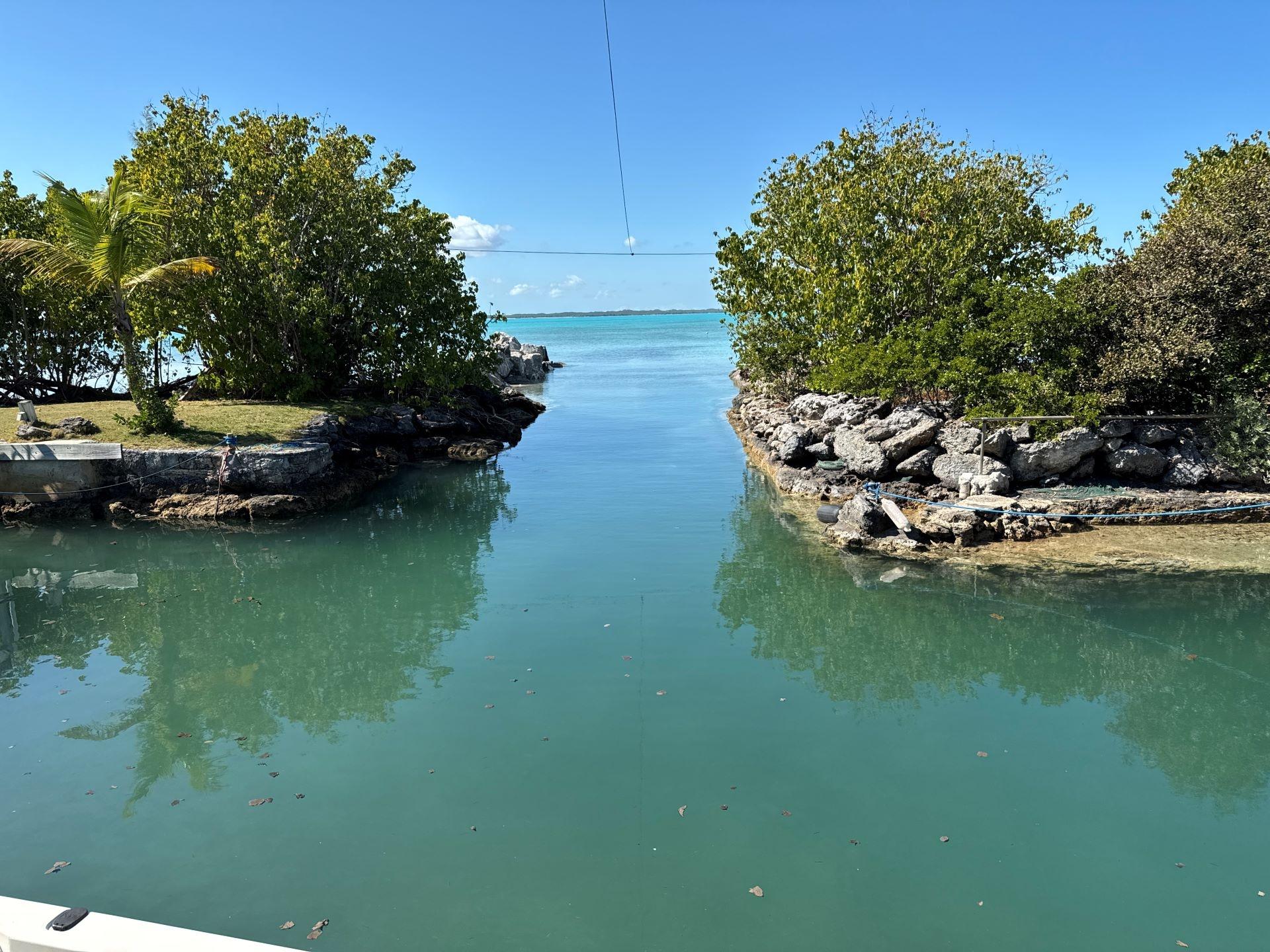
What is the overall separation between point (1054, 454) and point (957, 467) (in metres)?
1.89

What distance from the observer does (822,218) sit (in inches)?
959

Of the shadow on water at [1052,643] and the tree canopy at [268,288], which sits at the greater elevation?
the tree canopy at [268,288]

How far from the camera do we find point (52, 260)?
1702 centimetres

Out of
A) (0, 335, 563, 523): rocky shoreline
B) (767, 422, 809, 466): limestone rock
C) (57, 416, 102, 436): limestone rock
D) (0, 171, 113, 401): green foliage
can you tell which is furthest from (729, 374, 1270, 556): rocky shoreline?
(0, 171, 113, 401): green foliage

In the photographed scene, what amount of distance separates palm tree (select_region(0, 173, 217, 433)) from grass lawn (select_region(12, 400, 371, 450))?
82 cm

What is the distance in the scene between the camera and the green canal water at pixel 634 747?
6.18m

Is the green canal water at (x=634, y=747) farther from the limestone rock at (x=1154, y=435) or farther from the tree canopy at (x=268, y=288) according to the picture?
the tree canopy at (x=268, y=288)

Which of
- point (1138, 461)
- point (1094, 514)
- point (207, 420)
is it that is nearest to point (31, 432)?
point (207, 420)

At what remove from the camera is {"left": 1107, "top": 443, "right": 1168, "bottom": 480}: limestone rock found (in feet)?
53.3

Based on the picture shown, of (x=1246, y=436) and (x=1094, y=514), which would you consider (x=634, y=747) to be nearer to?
(x=1094, y=514)

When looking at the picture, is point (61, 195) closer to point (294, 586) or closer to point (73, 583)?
point (73, 583)

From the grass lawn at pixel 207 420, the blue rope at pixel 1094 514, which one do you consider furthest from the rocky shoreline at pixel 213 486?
the blue rope at pixel 1094 514

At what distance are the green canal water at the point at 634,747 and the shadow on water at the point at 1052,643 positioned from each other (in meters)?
0.06

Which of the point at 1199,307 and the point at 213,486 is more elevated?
the point at 1199,307
